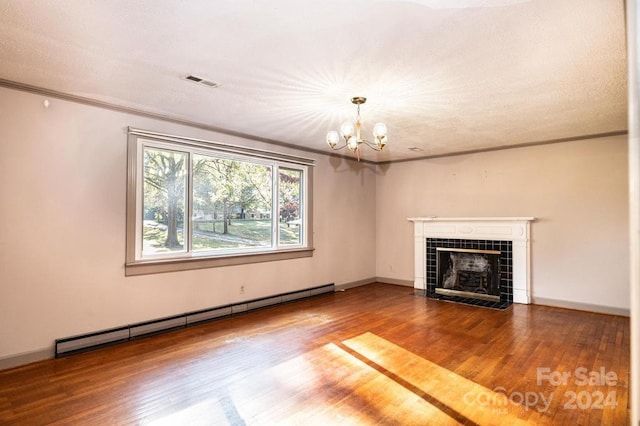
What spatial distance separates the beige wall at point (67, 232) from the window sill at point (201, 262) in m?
0.08

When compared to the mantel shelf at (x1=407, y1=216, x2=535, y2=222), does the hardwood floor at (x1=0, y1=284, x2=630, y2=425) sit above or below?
below

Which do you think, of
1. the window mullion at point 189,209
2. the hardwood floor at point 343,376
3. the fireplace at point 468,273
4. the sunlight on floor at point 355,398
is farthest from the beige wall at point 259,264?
the sunlight on floor at point 355,398

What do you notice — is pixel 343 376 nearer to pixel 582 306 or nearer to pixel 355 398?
pixel 355 398

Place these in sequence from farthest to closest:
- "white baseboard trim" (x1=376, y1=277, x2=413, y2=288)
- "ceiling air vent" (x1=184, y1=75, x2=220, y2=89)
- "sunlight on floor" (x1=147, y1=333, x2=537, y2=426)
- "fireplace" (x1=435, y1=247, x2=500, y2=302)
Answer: "white baseboard trim" (x1=376, y1=277, x2=413, y2=288) → "fireplace" (x1=435, y1=247, x2=500, y2=302) → "ceiling air vent" (x1=184, y1=75, x2=220, y2=89) → "sunlight on floor" (x1=147, y1=333, x2=537, y2=426)

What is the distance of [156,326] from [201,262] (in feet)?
2.99

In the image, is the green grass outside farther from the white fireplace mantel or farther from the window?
the white fireplace mantel

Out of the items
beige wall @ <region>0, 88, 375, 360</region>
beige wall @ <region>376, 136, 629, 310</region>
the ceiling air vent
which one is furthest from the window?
beige wall @ <region>376, 136, 629, 310</region>

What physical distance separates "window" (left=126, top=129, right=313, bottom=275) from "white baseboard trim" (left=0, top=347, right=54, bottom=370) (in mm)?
1007

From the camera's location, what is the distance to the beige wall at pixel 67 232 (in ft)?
10.6

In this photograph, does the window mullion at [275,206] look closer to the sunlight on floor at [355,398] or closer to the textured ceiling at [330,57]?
the textured ceiling at [330,57]

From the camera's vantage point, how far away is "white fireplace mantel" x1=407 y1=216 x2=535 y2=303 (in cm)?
561

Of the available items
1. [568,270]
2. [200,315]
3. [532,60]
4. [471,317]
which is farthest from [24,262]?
[568,270]

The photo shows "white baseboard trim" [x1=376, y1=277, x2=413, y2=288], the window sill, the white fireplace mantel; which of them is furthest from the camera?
"white baseboard trim" [x1=376, y1=277, x2=413, y2=288]

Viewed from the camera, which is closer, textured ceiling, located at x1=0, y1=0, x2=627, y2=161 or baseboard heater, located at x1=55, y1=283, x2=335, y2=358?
textured ceiling, located at x1=0, y1=0, x2=627, y2=161
